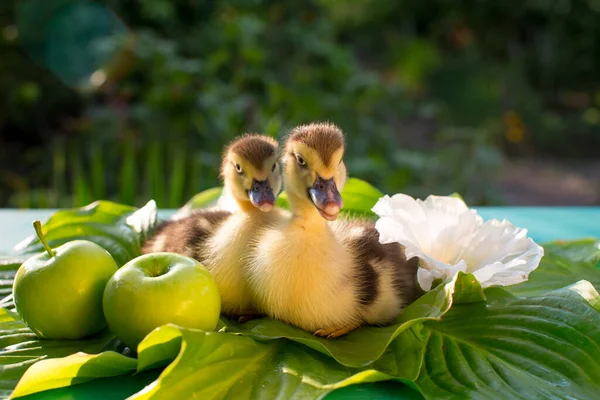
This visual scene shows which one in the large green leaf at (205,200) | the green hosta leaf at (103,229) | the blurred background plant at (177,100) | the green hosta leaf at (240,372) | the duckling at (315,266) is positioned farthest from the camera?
the blurred background plant at (177,100)

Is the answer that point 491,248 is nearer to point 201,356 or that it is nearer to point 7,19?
point 201,356

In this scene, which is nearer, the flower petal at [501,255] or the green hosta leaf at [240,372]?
the green hosta leaf at [240,372]

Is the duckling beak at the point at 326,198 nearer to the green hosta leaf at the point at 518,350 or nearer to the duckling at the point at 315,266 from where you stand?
the duckling at the point at 315,266

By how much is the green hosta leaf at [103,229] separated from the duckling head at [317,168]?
292mm

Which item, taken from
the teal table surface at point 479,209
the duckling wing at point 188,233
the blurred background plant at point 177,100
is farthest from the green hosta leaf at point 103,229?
the blurred background plant at point 177,100

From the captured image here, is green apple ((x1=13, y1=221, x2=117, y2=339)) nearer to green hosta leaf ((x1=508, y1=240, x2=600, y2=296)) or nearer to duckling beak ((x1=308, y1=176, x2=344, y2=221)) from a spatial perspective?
duckling beak ((x1=308, y1=176, x2=344, y2=221))

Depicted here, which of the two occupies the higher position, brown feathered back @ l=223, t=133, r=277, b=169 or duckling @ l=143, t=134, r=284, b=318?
brown feathered back @ l=223, t=133, r=277, b=169

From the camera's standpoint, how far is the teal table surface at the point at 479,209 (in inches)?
24.1

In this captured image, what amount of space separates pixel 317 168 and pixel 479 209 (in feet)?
2.54

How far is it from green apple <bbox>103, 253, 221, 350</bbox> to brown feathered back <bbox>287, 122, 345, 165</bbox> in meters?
0.15

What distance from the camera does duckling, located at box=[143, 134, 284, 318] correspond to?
72 centimetres

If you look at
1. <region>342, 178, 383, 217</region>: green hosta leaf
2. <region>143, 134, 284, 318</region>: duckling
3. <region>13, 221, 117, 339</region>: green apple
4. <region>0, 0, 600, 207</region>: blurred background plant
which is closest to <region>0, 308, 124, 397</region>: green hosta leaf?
<region>13, 221, 117, 339</region>: green apple

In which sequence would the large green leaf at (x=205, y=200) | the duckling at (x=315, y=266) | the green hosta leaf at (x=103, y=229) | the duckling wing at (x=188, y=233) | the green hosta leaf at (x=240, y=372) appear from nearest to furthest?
1. the green hosta leaf at (x=240, y=372)
2. the duckling at (x=315, y=266)
3. the duckling wing at (x=188, y=233)
4. the green hosta leaf at (x=103, y=229)
5. the large green leaf at (x=205, y=200)

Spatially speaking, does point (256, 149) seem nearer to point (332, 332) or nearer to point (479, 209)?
point (332, 332)
